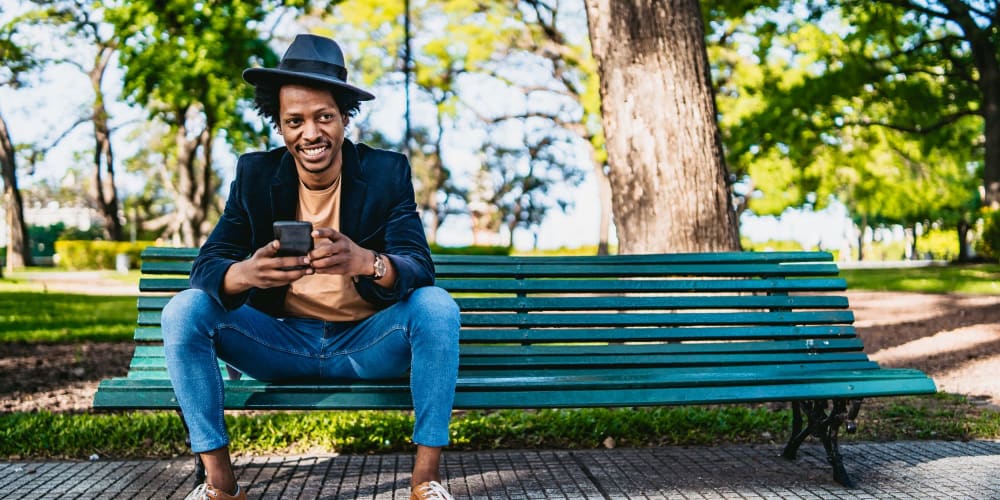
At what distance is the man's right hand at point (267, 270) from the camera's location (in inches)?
119

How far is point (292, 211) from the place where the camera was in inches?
139

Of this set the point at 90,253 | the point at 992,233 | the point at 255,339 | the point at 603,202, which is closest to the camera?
the point at 255,339

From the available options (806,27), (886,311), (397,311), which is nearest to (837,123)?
(806,27)

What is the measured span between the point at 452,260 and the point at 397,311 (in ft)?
3.54

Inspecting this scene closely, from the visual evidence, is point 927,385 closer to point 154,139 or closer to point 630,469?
point 630,469

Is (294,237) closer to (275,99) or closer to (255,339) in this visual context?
(255,339)

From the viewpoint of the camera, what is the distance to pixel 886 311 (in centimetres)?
1294

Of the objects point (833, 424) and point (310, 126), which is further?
point (833, 424)

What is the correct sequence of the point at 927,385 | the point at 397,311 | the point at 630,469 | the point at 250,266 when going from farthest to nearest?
the point at 630,469 < the point at 927,385 < the point at 397,311 < the point at 250,266

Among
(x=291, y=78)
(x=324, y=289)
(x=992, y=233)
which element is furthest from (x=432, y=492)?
(x=992, y=233)

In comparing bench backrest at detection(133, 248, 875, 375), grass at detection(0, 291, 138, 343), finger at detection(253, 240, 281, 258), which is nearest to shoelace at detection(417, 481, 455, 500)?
finger at detection(253, 240, 281, 258)

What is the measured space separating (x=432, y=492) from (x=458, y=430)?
1.77 meters

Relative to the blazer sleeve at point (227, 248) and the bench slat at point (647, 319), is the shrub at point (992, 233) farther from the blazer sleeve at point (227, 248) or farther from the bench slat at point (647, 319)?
the blazer sleeve at point (227, 248)

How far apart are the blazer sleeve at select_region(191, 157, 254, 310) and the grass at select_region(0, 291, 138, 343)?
22.0 ft
